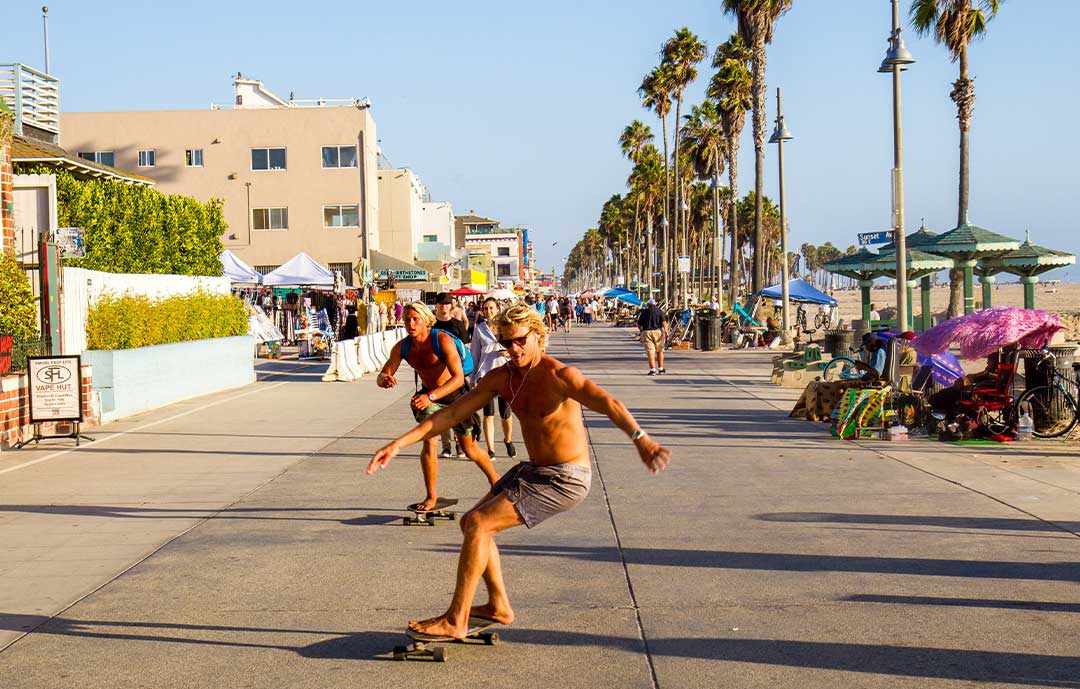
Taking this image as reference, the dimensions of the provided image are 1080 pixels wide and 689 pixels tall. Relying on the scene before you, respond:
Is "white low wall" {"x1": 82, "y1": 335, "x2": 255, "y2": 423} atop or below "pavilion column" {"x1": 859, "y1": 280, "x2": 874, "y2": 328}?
below

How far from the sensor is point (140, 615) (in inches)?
267

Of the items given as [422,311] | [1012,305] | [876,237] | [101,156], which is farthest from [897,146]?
[1012,305]

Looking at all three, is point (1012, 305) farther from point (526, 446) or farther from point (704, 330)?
point (526, 446)

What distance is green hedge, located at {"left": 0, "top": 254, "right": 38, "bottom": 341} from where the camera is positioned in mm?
15383

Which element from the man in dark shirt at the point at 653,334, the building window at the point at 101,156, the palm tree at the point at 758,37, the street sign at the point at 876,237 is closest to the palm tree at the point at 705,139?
the palm tree at the point at 758,37

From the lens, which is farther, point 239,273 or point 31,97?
point 239,273

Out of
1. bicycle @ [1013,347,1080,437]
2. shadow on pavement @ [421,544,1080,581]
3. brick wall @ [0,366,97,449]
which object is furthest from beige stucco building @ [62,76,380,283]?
shadow on pavement @ [421,544,1080,581]

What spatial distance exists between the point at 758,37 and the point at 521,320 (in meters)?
41.1

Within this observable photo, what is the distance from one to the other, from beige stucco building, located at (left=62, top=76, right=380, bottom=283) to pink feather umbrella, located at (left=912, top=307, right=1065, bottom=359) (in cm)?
4695

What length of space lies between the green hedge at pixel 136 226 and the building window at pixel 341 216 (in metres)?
28.9

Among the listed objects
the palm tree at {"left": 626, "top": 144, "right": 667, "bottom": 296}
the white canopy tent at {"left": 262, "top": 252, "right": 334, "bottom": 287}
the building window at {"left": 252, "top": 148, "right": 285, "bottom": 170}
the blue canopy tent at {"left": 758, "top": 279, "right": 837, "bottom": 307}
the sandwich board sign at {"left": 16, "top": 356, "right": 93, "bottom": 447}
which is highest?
the palm tree at {"left": 626, "top": 144, "right": 667, "bottom": 296}

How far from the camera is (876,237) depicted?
20.3 m

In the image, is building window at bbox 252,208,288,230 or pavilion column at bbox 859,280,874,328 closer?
pavilion column at bbox 859,280,874,328

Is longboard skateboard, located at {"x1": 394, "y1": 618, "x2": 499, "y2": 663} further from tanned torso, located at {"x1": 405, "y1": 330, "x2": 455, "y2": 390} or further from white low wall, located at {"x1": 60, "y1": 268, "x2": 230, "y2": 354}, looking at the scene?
white low wall, located at {"x1": 60, "y1": 268, "x2": 230, "y2": 354}
